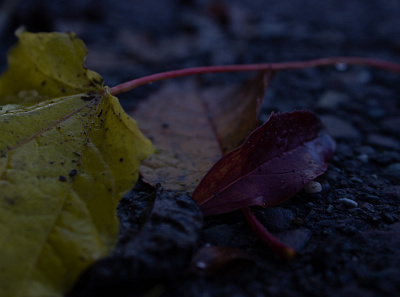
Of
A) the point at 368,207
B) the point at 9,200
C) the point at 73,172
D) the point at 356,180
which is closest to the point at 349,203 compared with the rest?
the point at 368,207

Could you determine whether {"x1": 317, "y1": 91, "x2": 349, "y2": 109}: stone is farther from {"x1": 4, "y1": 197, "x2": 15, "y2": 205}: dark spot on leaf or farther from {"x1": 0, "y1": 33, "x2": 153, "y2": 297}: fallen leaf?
{"x1": 4, "y1": 197, "x2": 15, "y2": 205}: dark spot on leaf

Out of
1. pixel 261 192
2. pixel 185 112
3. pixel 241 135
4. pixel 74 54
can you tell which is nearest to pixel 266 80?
pixel 241 135

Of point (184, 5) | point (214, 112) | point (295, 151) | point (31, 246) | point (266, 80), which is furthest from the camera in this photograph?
point (184, 5)

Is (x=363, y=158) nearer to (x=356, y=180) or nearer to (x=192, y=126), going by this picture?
(x=356, y=180)

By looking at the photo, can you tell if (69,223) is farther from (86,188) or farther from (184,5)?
(184,5)

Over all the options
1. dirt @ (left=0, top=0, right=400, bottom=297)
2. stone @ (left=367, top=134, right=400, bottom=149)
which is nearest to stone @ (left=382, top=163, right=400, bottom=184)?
dirt @ (left=0, top=0, right=400, bottom=297)

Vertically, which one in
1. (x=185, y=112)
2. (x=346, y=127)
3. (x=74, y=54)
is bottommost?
(x=346, y=127)
